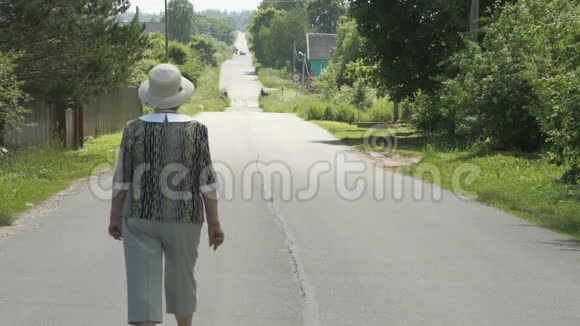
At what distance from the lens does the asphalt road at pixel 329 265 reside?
8516 mm

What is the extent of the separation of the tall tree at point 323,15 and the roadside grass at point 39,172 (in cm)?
11781

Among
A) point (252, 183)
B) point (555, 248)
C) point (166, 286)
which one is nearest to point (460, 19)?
point (252, 183)

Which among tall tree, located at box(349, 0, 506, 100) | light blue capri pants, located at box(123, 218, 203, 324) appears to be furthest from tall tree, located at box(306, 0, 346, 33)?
light blue capri pants, located at box(123, 218, 203, 324)

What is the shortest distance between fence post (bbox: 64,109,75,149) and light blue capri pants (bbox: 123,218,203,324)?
23.8 meters

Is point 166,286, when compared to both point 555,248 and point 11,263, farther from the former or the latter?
point 555,248

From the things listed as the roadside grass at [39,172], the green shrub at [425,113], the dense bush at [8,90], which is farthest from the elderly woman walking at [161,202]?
the green shrub at [425,113]

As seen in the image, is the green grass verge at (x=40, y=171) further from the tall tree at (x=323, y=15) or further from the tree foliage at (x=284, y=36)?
the tall tree at (x=323, y=15)

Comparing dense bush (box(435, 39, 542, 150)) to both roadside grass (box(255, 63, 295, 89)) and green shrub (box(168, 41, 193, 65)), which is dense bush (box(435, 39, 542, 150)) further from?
roadside grass (box(255, 63, 295, 89))

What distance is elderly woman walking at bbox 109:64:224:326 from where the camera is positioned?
6316 millimetres

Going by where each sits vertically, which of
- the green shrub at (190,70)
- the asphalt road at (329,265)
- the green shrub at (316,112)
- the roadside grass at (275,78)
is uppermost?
the asphalt road at (329,265)

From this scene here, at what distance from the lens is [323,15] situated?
147000 mm

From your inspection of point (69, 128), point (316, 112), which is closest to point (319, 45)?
point (316, 112)

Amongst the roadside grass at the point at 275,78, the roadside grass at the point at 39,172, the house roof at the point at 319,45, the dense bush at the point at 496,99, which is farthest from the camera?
the house roof at the point at 319,45

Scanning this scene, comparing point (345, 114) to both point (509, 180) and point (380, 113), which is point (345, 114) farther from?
point (509, 180)
